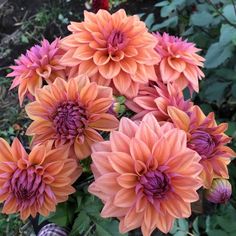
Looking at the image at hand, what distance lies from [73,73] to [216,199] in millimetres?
302

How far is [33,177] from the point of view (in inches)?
28.7

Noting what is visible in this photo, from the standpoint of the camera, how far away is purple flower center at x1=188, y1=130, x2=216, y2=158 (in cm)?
74

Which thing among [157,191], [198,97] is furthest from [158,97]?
[198,97]

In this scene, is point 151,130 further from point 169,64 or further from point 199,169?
point 169,64

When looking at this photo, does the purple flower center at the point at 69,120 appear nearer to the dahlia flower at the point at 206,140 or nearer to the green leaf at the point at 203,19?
the dahlia flower at the point at 206,140

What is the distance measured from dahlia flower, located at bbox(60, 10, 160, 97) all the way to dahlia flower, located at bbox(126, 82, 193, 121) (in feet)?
0.06

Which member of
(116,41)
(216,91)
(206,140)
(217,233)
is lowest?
(216,91)

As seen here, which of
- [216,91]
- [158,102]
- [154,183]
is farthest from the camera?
[216,91]

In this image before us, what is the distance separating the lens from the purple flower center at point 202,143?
0.74 m

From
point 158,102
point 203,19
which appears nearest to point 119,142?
point 158,102

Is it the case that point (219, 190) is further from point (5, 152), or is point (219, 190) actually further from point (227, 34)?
point (227, 34)

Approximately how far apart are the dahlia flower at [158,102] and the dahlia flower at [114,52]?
0.7 inches

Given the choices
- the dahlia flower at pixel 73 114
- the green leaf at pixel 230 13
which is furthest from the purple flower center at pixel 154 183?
the green leaf at pixel 230 13

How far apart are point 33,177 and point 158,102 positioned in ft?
0.70
